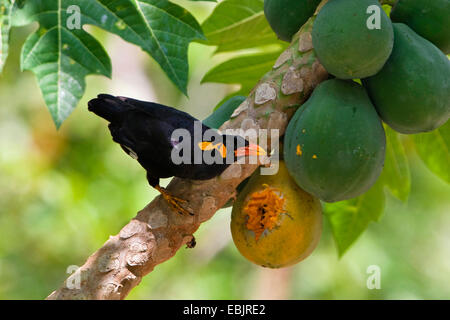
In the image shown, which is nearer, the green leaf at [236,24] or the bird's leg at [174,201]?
the bird's leg at [174,201]

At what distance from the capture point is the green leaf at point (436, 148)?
2.53 m

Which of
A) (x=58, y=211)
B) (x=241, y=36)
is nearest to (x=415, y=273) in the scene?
(x=58, y=211)

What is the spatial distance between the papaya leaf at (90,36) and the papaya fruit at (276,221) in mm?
476

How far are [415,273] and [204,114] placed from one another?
9.00 feet

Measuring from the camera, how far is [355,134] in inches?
69.5

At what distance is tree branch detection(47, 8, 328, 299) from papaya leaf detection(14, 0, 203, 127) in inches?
13.7

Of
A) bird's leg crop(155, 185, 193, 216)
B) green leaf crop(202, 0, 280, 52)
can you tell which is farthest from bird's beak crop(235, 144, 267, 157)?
green leaf crop(202, 0, 280, 52)

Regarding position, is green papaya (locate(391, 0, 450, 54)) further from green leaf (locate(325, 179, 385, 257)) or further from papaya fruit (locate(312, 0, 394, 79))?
green leaf (locate(325, 179, 385, 257))

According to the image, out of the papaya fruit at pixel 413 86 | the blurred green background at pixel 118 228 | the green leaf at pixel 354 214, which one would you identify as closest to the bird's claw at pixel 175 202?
the papaya fruit at pixel 413 86

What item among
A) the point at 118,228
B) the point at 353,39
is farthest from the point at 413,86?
the point at 118,228

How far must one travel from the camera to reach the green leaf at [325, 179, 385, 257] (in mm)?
2721

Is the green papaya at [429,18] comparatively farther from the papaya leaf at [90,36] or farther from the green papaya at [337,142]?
the papaya leaf at [90,36]

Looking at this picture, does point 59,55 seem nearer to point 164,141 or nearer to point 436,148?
point 164,141

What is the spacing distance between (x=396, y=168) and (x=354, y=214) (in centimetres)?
31
